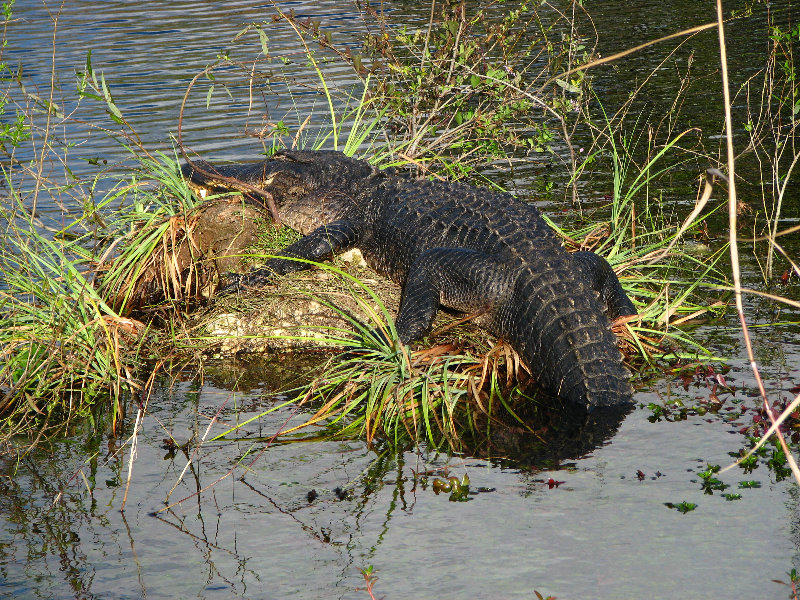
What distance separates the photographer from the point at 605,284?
5465 millimetres

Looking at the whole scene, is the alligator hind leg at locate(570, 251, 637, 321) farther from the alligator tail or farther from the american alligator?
the alligator tail

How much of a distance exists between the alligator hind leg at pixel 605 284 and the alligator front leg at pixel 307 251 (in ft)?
6.26

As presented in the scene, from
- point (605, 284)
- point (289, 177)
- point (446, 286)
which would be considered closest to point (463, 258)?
point (446, 286)

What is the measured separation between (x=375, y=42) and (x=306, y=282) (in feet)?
9.36

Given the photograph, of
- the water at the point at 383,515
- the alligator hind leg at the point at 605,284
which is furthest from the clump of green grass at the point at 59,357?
the alligator hind leg at the point at 605,284

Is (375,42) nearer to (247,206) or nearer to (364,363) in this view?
(247,206)

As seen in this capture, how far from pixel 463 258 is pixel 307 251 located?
148cm

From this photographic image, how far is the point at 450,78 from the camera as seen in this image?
7.99 m

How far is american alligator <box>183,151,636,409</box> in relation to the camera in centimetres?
470

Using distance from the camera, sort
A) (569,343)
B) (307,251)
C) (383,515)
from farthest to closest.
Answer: (307,251)
(569,343)
(383,515)

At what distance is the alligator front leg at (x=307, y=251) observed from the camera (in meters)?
6.29

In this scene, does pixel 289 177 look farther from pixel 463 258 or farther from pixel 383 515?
pixel 383 515

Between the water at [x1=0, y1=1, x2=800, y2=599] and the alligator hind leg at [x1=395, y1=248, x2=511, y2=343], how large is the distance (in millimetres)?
980

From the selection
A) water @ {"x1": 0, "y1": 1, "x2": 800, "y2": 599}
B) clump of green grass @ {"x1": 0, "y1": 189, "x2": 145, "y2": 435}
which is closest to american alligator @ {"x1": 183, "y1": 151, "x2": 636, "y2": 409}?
water @ {"x1": 0, "y1": 1, "x2": 800, "y2": 599}
